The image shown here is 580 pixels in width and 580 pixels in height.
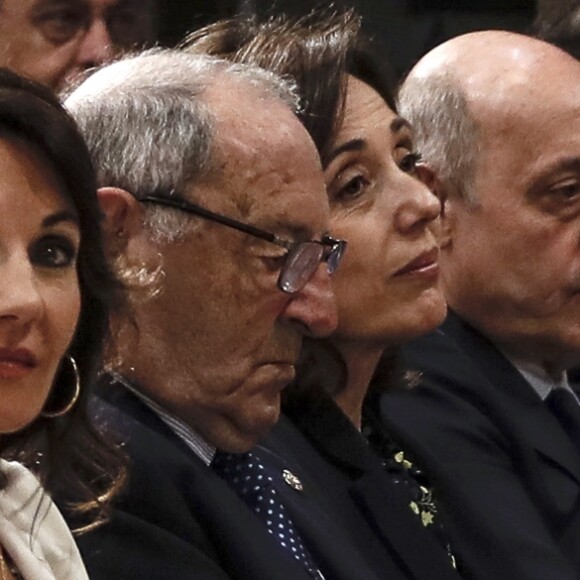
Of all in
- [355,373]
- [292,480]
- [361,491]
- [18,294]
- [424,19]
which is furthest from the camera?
[424,19]

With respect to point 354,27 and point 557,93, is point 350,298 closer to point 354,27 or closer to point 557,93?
point 354,27

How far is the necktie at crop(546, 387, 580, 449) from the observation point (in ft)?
8.61

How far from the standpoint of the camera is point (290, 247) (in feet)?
6.08

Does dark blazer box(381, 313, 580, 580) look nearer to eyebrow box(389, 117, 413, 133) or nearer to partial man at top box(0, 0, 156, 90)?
eyebrow box(389, 117, 413, 133)

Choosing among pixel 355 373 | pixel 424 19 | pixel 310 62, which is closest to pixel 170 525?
pixel 355 373

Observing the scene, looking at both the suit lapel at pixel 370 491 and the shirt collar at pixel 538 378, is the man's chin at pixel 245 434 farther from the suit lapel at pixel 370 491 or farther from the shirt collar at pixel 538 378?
the shirt collar at pixel 538 378

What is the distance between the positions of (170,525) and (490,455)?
0.86 metres

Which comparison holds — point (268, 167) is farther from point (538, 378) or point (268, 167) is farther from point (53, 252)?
point (538, 378)

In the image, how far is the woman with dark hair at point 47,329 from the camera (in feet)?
4.87

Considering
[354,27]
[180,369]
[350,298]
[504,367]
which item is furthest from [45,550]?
[504,367]

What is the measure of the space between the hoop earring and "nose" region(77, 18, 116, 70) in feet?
2.95

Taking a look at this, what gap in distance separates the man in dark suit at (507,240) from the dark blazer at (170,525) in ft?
2.39

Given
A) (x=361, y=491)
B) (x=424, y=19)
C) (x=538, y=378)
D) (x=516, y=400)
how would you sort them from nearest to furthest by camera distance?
(x=361, y=491) → (x=516, y=400) → (x=538, y=378) → (x=424, y=19)

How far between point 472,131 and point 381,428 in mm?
544
